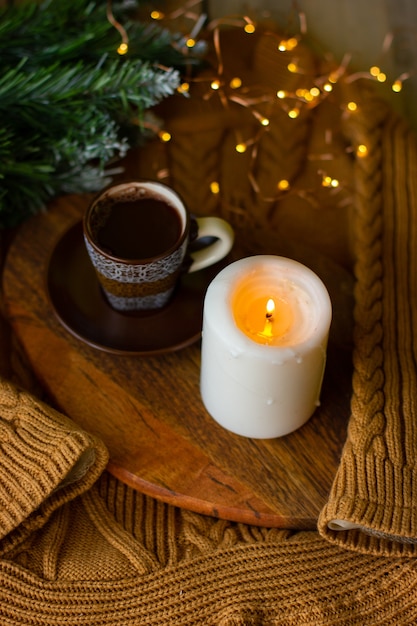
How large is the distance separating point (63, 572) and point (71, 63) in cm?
57

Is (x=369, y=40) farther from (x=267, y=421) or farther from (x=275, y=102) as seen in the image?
(x=267, y=421)

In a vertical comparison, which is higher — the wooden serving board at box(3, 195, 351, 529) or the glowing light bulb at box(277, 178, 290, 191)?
the glowing light bulb at box(277, 178, 290, 191)

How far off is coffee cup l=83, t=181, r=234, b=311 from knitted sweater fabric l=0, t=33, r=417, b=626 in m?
0.15

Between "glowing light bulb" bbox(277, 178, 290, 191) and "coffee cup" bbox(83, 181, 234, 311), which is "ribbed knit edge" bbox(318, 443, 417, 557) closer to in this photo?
"coffee cup" bbox(83, 181, 234, 311)

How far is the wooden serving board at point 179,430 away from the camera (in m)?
0.72

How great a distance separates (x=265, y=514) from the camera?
710mm

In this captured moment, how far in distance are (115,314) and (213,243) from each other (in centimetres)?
13

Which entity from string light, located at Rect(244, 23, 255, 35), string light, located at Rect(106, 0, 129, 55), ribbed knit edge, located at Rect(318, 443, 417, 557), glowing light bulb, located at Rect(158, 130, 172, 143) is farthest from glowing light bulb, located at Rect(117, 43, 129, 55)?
ribbed knit edge, located at Rect(318, 443, 417, 557)

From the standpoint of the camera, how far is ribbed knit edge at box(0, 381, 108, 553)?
68cm

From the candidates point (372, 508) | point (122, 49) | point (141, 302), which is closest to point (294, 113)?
point (122, 49)

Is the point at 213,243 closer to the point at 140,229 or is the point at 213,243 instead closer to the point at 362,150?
the point at 140,229

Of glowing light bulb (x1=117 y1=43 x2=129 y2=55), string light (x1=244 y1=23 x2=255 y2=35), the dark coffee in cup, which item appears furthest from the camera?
string light (x1=244 y1=23 x2=255 y2=35)

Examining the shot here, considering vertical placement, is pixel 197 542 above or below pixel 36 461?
below

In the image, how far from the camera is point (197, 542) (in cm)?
71
